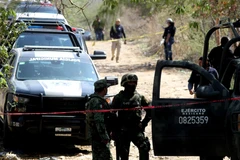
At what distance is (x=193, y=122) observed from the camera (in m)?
7.50

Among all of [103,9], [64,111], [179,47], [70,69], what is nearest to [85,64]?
[70,69]

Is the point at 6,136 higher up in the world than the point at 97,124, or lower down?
lower down

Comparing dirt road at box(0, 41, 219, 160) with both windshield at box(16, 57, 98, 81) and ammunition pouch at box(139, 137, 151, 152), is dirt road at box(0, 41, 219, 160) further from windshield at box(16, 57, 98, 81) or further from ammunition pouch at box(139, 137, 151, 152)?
ammunition pouch at box(139, 137, 151, 152)

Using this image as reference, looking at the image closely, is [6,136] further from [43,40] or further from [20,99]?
[43,40]

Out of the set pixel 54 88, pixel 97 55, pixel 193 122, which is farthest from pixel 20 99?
pixel 193 122

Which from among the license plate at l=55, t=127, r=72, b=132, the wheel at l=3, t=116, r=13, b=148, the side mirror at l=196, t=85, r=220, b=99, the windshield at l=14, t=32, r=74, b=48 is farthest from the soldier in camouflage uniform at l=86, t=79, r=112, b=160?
the windshield at l=14, t=32, r=74, b=48

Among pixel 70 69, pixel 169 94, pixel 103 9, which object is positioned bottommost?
pixel 169 94

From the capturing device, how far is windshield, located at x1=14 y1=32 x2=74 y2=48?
43.9 feet

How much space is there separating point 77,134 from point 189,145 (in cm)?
339

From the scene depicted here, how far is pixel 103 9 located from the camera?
15172mm

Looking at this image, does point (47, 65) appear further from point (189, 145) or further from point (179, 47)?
point (179, 47)

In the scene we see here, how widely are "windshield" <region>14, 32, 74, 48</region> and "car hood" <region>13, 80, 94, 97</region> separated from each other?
7.70 feet

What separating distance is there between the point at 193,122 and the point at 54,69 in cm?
474

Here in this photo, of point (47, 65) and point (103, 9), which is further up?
point (103, 9)
